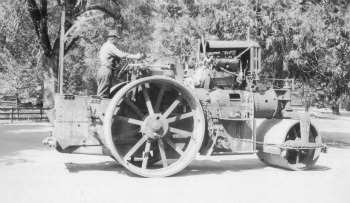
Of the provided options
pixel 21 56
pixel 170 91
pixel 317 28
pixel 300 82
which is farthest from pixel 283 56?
pixel 21 56

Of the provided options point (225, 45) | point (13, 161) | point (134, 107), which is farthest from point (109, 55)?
point (13, 161)

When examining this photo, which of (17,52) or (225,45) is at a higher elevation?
(17,52)

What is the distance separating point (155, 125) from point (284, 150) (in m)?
2.59

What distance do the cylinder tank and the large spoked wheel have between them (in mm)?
A: 1498

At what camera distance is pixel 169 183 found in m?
7.29

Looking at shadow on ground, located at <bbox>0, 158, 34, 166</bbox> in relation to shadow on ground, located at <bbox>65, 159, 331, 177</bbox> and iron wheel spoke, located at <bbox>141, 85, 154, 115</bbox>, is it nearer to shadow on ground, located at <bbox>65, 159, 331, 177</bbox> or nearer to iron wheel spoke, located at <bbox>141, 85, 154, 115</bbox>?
shadow on ground, located at <bbox>65, 159, 331, 177</bbox>

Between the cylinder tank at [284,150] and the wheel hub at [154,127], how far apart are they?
2.21 m

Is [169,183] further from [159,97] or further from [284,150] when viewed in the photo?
[284,150]

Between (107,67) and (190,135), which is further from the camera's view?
(190,135)

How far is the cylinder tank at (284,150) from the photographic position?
8.70 m

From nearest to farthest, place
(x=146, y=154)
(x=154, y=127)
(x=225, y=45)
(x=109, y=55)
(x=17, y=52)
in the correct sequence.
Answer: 1. (x=154, y=127)
2. (x=146, y=154)
3. (x=109, y=55)
4. (x=225, y=45)
5. (x=17, y=52)

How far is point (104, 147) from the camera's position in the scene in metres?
7.95

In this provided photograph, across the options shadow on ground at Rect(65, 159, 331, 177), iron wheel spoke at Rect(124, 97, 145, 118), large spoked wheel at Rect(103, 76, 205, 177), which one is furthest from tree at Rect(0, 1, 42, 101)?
iron wheel spoke at Rect(124, 97, 145, 118)

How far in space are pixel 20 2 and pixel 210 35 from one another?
1014 centimetres
